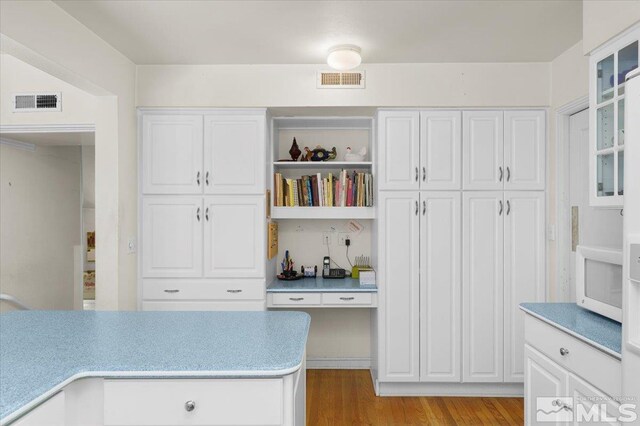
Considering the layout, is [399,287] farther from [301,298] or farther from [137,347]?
[137,347]

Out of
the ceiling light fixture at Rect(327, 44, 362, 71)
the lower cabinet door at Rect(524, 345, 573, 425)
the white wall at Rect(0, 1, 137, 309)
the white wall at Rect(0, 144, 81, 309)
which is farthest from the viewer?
the white wall at Rect(0, 144, 81, 309)

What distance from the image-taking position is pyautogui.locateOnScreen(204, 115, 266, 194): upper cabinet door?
3119 mm

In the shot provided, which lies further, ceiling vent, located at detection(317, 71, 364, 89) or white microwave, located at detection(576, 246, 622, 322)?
ceiling vent, located at detection(317, 71, 364, 89)

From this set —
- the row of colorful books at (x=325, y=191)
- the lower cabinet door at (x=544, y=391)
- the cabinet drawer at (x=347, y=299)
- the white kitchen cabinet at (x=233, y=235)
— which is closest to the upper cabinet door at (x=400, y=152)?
the row of colorful books at (x=325, y=191)

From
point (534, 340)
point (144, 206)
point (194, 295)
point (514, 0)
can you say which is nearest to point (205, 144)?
point (144, 206)

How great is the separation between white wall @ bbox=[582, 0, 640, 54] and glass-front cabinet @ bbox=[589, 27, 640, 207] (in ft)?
0.13

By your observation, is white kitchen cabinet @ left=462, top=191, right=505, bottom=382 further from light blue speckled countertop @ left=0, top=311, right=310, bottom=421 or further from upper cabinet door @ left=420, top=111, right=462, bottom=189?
light blue speckled countertop @ left=0, top=311, right=310, bottom=421

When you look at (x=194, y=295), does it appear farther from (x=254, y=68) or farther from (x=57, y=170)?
(x=57, y=170)

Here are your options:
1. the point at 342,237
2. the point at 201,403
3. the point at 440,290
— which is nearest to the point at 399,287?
the point at 440,290

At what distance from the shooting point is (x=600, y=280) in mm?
1921

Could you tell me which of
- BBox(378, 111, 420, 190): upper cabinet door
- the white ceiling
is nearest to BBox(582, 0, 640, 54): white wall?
the white ceiling

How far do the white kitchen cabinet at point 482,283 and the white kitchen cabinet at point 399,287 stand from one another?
381mm

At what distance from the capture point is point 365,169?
3.58 m

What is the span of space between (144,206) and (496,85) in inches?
116
